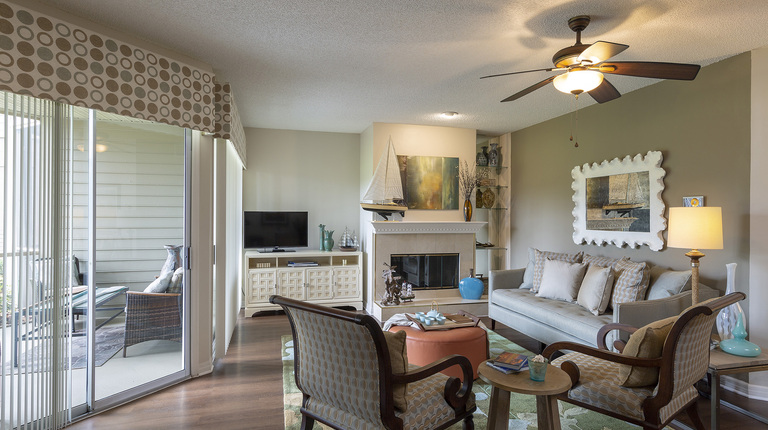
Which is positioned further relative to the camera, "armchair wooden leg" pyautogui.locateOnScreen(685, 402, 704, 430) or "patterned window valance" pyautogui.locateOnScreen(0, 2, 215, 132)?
"armchair wooden leg" pyautogui.locateOnScreen(685, 402, 704, 430)

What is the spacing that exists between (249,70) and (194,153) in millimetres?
827

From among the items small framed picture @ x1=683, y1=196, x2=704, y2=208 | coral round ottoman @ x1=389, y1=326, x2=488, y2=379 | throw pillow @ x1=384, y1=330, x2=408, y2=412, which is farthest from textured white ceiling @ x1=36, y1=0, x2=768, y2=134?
coral round ottoman @ x1=389, y1=326, x2=488, y2=379

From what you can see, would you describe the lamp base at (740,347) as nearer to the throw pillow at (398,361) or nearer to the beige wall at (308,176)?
the throw pillow at (398,361)

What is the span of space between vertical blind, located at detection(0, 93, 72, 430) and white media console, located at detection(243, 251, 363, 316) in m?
2.73

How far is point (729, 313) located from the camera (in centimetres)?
274

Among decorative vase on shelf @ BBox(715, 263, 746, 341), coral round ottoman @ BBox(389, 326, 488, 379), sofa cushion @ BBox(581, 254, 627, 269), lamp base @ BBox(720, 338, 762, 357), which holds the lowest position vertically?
coral round ottoman @ BBox(389, 326, 488, 379)

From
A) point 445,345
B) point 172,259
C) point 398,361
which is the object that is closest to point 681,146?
point 445,345

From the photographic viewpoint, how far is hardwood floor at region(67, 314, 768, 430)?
2592 millimetres

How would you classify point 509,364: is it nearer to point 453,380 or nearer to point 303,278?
point 453,380

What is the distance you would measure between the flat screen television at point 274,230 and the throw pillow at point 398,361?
3.97m

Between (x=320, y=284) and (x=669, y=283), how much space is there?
12.5 ft

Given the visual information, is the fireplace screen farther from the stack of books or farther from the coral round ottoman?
the stack of books

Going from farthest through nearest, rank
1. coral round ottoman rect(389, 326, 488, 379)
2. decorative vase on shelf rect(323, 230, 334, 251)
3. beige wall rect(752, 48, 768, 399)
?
decorative vase on shelf rect(323, 230, 334, 251), coral round ottoman rect(389, 326, 488, 379), beige wall rect(752, 48, 768, 399)

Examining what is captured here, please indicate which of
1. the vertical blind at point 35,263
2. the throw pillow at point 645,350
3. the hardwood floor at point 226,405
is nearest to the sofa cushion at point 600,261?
the hardwood floor at point 226,405
